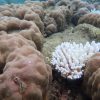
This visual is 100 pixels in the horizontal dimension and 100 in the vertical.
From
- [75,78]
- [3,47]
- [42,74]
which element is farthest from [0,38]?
[75,78]

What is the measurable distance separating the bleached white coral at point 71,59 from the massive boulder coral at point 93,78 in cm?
23

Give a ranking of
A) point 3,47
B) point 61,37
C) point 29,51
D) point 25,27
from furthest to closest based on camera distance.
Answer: point 61,37 → point 25,27 → point 3,47 → point 29,51

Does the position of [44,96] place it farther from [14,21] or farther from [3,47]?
[14,21]

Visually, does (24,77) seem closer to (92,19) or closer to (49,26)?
(49,26)

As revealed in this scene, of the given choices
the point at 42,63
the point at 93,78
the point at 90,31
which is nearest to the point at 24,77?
the point at 42,63

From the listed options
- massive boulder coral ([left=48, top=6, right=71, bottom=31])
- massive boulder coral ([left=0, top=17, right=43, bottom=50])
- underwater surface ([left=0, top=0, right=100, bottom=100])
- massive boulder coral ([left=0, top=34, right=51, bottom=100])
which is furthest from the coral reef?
massive boulder coral ([left=0, top=34, right=51, bottom=100])

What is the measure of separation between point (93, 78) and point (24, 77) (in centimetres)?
124

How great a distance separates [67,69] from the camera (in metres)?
3.82

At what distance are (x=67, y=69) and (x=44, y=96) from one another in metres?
1.18

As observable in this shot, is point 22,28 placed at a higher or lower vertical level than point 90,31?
higher

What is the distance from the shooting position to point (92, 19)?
6.75 m

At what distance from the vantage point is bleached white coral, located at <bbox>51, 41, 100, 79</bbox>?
3771 millimetres

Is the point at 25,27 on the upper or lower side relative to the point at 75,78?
upper

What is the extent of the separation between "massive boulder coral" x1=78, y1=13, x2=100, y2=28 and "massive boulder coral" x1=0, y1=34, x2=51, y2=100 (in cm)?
400
